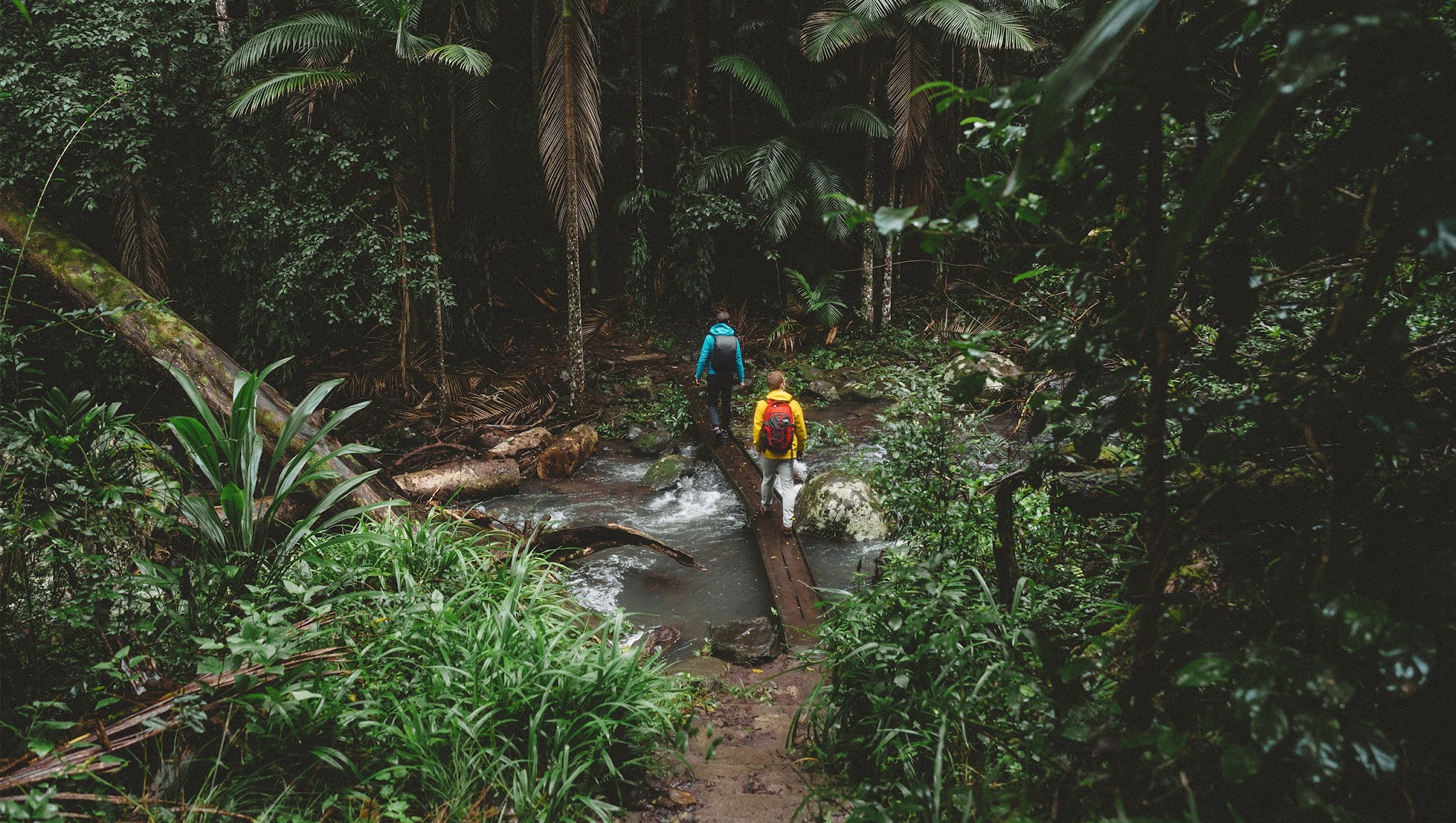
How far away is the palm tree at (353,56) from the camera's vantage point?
6.88 m

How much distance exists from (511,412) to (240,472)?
6.76 meters

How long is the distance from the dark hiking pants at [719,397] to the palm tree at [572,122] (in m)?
2.57

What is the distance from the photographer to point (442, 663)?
275 centimetres

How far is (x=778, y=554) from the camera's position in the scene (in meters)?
5.84

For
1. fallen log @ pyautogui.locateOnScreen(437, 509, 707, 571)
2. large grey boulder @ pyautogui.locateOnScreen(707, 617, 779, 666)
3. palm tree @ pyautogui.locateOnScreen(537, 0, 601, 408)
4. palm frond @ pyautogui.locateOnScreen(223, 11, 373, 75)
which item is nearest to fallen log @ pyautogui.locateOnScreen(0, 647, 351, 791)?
large grey boulder @ pyautogui.locateOnScreen(707, 617, 779, 666)

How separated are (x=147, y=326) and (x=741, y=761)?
6.59 meters

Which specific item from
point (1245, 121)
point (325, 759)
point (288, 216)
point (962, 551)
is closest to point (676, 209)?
point (288, 216)

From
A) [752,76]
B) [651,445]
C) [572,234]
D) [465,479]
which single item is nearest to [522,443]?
[465,479]

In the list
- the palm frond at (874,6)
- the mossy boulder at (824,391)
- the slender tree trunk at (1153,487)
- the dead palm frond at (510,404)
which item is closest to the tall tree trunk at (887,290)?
the mossy boulder at (824,391)

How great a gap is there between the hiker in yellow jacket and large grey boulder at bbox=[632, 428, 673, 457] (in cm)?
302

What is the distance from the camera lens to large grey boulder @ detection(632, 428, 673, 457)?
9070 millimetres

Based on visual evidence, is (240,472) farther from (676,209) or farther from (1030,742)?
(676,209)

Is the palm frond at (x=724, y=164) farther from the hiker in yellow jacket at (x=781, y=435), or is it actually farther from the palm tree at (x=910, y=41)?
the hiker in yellow jacket at (x=781, y=435)

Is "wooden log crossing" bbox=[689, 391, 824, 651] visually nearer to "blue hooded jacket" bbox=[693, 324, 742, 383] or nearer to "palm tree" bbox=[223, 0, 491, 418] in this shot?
"blue hooded jacket" bbox=[693, 324, 742, 383]
